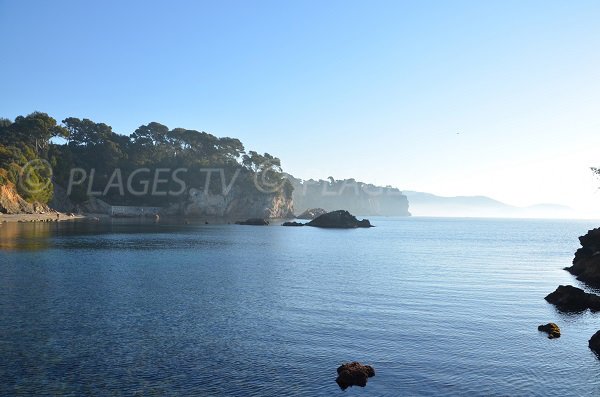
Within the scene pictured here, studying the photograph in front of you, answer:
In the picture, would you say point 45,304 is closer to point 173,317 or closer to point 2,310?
point 2,310

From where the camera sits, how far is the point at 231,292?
1422 inches

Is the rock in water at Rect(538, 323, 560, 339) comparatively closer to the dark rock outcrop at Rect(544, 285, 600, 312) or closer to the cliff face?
the dark rock outcrop at Rect(544, 285, 600, 312)

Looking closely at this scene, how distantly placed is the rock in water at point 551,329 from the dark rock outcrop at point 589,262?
2417 centimetres

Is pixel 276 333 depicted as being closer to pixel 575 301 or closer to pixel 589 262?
pixel 575 301

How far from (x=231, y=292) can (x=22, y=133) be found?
149535 mm

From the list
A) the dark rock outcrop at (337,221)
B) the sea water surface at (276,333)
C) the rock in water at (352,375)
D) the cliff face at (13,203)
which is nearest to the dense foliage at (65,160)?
the cliff face at (13,203)

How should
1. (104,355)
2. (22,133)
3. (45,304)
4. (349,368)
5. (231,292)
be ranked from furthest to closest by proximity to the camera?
(22,133)
(231,292)
(45,304)
(104,355)
(349,368)

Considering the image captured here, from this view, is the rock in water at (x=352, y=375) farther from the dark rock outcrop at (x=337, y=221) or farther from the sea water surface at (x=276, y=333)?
the dark rock outcrop at (x=337, y=221)

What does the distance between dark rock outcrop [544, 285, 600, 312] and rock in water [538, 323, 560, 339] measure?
6982 millimetres

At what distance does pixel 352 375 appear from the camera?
1686cm

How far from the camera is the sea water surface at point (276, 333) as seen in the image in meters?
17.0

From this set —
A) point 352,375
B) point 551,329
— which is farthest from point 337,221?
point 352,375

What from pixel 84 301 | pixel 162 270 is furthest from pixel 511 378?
pixel 162 270

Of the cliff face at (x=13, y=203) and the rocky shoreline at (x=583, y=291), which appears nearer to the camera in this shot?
the rocky shoreline at (x=583, y=291)
